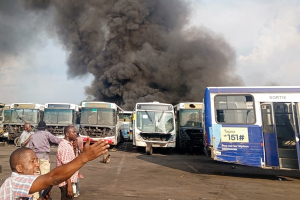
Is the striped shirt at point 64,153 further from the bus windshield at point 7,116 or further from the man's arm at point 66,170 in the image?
the bus windshield at point 7,116

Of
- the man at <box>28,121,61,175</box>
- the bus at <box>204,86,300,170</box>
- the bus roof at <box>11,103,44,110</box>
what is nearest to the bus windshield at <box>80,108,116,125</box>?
the bus roof at <box>11,103,44,110</box>

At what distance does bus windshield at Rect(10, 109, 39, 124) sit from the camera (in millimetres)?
17266

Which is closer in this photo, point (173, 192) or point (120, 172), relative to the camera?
point (173, 192)

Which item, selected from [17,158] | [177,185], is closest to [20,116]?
[177,185]

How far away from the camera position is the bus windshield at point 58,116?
16.5 meters

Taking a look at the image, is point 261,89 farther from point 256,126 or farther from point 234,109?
point 256,126

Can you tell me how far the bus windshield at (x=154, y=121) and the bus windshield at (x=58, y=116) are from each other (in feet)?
16.8

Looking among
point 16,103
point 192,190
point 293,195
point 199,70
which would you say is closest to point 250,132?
point 293,195

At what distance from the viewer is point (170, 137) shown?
1388 centimetres

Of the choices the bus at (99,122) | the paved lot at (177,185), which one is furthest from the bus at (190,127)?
the paved lot at (177,185)

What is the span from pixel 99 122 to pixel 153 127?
Answer: 3567 millimetres

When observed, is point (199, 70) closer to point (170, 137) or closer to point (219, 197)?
point (170, 137)

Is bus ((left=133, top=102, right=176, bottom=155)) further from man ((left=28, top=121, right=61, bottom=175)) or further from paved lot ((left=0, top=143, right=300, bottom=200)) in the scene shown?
man ((left=28, top=121, right=61, bottom=175))

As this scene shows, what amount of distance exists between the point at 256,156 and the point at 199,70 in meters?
26.4
